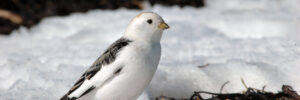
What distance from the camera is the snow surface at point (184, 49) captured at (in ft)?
11.4

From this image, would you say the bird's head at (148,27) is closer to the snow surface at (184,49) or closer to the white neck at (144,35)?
the white neck at (144,35)

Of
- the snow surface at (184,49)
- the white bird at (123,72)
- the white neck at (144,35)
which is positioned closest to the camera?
the white bird at (123,72)

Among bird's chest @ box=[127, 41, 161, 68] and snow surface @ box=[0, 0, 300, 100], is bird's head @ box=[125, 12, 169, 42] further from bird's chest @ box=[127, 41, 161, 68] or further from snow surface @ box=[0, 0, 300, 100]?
snow surface @ box=[0, 0, 300, 100]

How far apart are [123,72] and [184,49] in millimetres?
1944

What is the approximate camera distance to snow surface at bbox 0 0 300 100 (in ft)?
11.4

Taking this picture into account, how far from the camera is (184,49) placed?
4547 mm

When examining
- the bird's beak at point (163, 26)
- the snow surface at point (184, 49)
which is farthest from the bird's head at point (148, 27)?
the snow surface at point (184, 49)

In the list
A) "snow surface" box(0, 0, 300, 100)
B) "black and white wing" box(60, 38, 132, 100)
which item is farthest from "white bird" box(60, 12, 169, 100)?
"snow surface" box(0, 0, 300, 100)

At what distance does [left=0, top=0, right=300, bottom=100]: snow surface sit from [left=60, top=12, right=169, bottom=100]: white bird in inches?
22.8

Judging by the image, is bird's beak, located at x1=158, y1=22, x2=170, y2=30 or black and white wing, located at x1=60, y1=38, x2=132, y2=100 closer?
black and white wing, located at x1=60, y1=38, x2=132, y2=100

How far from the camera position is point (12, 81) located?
3699 millimetres

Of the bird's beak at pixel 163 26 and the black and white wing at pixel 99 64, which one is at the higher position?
the bird's beak at pixel 163 26

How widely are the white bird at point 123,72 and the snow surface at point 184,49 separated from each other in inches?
22.8

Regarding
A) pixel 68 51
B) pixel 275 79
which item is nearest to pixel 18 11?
pixel 68 51
